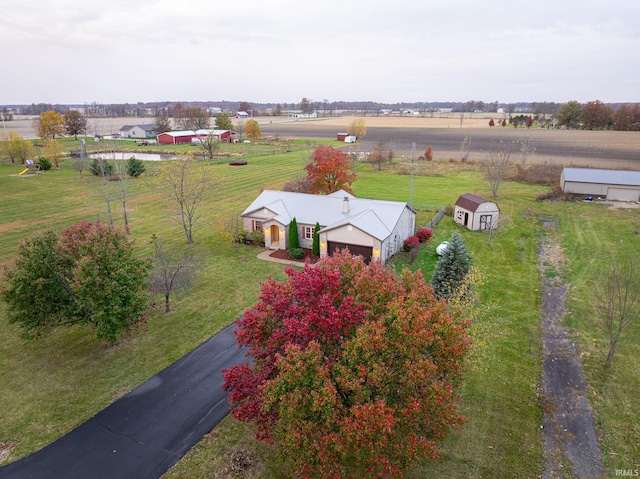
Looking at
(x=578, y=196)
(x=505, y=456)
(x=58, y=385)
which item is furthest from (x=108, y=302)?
(x=578, y=196)

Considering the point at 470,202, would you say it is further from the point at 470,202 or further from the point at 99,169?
the point at 99,169

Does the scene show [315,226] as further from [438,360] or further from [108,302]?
[438,360]

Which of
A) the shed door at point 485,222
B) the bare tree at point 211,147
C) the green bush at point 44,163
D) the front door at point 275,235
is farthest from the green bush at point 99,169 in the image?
the shed door at point 485,222

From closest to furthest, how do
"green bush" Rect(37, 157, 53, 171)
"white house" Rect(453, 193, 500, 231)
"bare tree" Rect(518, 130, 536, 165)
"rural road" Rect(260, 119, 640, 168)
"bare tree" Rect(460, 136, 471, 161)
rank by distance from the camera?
"white house" Rect(453, 193, 500, 231)
"green bush" Rect(37, 157, 53, 171)
"bare tree" Rect(518, 130, 536, 165)
"rural road" Rect(260, 119, 640, 168)
"bare tree" Rect(460, 136, 471, 161)

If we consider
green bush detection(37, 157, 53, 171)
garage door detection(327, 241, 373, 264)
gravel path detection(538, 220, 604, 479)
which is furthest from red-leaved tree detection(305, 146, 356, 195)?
green bush detection(37, 157, 53, 171)

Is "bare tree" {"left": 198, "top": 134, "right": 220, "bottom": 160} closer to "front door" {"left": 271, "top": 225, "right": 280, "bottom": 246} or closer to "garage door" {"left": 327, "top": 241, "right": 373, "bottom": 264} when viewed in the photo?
"front door" {"left": 271, "top": 225, "right": 280, "bottom": 246}

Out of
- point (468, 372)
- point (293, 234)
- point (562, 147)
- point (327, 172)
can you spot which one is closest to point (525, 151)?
point (562, 147)
